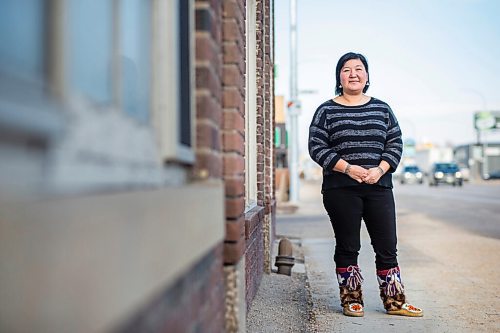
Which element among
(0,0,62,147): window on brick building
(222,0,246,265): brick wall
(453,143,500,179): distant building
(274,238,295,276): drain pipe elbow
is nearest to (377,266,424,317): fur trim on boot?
(222,0,246,265): brick wall

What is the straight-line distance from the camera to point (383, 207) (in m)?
→ 4.82

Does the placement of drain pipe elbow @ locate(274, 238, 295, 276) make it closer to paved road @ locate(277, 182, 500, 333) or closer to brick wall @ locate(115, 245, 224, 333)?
paved road @ locate(277, 182, 500, 333)

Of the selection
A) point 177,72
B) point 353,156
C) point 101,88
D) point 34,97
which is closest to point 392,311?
point 353,156

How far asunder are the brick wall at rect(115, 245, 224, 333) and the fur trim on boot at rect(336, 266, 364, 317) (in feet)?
6.12

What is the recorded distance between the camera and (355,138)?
479 cm

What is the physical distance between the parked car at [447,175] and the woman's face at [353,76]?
41.8 metres

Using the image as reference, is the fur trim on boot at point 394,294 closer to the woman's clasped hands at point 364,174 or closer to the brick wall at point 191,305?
the woman's clasped hands at point 364,174

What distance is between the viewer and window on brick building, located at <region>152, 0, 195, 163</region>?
2.27 metres

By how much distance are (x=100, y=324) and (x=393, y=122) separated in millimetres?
3817

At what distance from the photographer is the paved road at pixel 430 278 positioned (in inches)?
188

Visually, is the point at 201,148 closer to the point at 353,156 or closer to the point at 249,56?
the point at 353,156

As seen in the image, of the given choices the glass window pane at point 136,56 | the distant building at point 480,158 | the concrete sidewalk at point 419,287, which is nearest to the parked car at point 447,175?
the distant building at point 480,158

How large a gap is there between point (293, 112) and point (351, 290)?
19055 mm

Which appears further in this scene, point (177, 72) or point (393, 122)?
point (393, 122)
